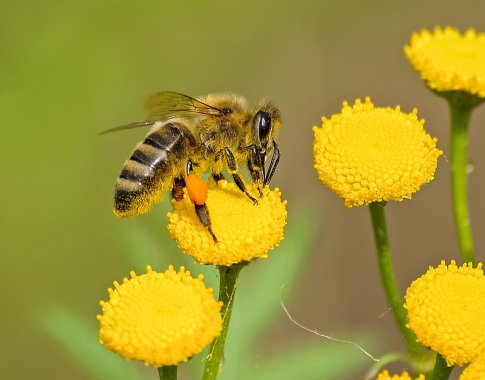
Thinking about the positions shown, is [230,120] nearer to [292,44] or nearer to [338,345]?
[338,345]

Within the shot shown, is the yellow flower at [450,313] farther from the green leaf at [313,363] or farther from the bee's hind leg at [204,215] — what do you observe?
the green leaf at [313,363]

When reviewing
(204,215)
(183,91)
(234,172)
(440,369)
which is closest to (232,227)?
(204,215)

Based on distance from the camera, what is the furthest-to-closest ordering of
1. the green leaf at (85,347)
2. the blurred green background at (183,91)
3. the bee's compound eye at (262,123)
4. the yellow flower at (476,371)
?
the blurred green background at (183,91)
the green leaf at (85,347)
the bee's compound eye at (262,123)
the yellow flower at (476,371)

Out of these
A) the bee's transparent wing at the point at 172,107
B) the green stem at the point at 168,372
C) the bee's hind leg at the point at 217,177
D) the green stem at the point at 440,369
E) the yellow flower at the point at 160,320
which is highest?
the bee's transparent wing at the point at 172,107

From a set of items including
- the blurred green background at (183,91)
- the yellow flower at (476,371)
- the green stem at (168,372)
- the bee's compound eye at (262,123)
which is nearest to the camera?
the yellow flower at (476,371)

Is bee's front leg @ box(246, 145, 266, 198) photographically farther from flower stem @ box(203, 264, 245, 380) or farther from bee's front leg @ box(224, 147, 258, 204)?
flower stem @ box(203, 264, 245, 380)


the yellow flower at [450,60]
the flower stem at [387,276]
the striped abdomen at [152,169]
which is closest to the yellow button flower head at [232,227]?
the striped abdomen at [152,169]

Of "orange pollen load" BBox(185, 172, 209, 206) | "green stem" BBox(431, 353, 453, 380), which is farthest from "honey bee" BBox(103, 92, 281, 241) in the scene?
"green stem" BBox(431, 353, 453, 380)
